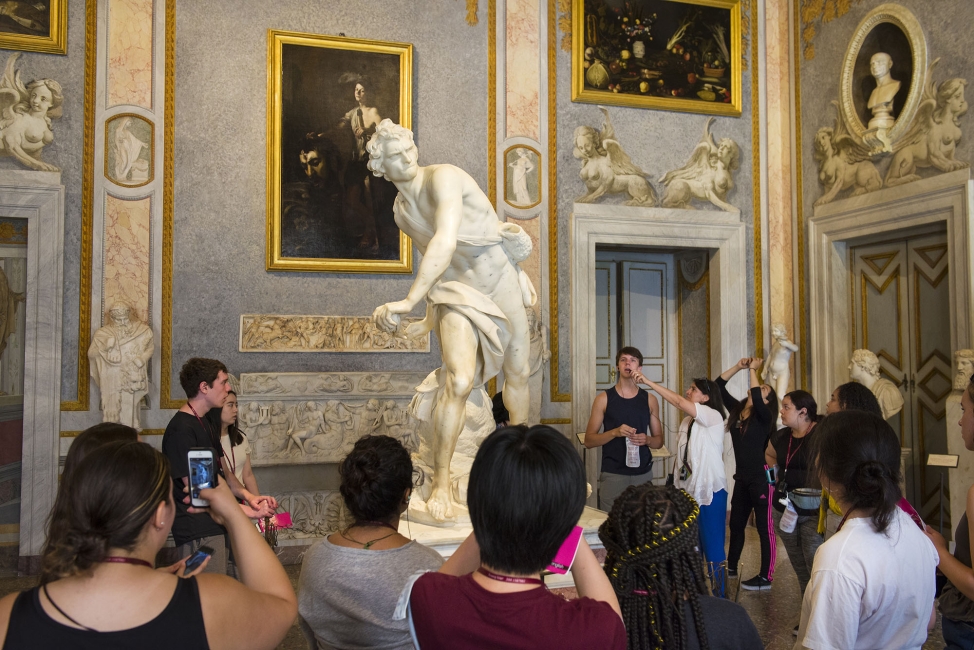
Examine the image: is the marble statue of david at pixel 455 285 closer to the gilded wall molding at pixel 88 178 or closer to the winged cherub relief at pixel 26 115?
the gilded wall molding at pixel 88 178

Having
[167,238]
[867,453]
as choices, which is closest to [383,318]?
[867,453]

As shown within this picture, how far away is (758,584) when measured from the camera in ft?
18.4

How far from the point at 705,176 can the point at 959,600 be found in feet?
23.5

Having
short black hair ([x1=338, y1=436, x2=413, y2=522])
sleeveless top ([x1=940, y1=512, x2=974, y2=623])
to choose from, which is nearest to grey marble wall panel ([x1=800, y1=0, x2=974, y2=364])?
sleeveless top ([x1=940, y1=512, x2=974, y2=623])

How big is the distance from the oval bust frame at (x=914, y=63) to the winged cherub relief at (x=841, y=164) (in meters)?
0.13

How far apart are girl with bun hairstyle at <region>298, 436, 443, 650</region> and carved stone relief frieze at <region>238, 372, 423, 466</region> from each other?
4.92 metres

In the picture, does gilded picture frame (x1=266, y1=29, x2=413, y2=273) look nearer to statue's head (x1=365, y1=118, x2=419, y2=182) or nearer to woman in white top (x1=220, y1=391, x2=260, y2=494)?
woman in white top (x1=220, y1=391, x2=260, y2=494)

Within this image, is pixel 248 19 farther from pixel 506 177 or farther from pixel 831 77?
pixel 831 77

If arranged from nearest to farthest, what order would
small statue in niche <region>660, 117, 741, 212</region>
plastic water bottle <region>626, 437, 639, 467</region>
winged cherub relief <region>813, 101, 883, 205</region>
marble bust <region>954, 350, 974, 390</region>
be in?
Answer: 1. plastic water bottle <region>626, 437, 639, 467</region>
2. marble bust <region>954, 350, 974, 390</region>
3. winged cherub relief <region>813, 101, 883, 205</region>
4. small statue in niche <region>660, 117, 741, 212</region>

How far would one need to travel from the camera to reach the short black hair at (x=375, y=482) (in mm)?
2174

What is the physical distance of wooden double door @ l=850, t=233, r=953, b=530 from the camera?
7484 millimetres

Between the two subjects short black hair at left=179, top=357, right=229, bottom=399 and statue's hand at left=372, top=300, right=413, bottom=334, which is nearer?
short black hair at left=179, top=357, right=229, bottom=399

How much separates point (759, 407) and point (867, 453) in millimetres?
3540

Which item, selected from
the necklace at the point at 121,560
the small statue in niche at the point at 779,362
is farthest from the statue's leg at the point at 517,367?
the small statue in niche at the point at 779,362
